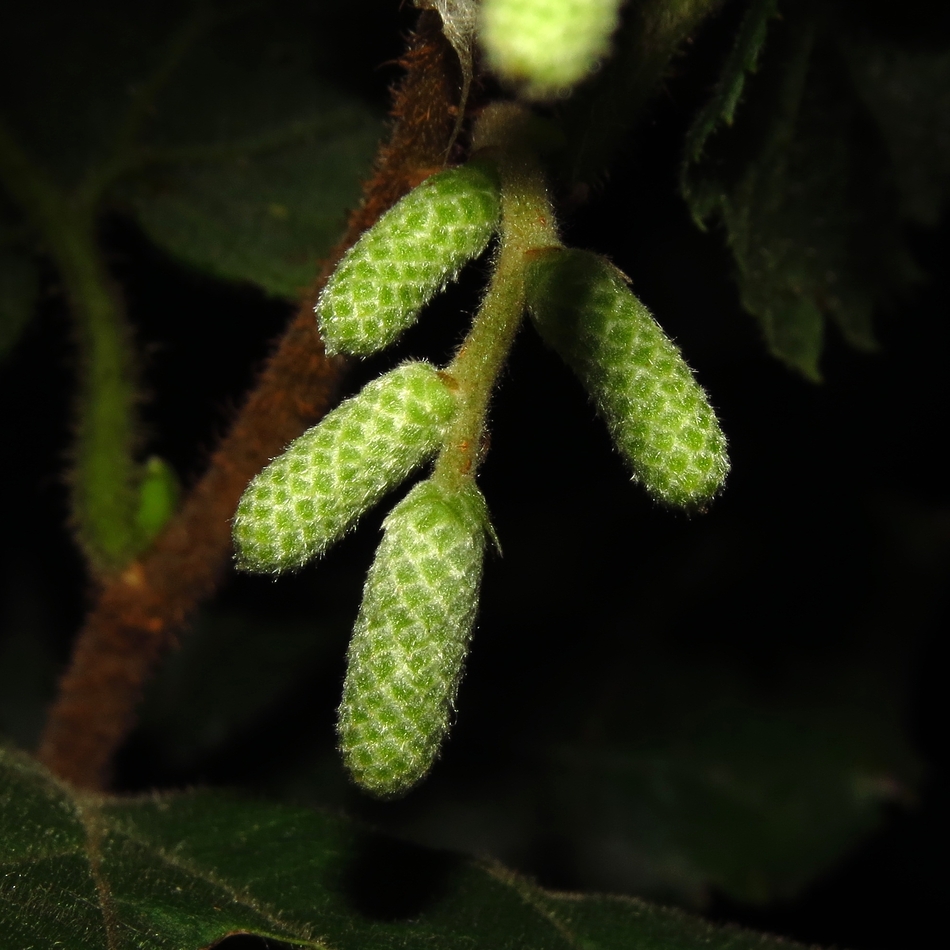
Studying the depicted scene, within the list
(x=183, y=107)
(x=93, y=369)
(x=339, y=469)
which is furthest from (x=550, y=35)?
(x=183, y=107)

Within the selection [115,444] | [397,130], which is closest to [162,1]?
[115,444]

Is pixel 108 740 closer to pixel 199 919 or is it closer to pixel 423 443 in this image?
pixel 199 919

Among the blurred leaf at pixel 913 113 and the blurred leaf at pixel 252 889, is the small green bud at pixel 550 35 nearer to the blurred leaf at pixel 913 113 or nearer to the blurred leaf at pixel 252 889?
the blurred leaf at pixel 252 889

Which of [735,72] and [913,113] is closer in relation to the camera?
[735,72]

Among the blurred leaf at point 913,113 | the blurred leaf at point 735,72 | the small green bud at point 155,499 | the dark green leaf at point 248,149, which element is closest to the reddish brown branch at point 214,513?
the small green bud at point 155,499

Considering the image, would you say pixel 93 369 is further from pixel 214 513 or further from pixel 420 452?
pixel 420 452

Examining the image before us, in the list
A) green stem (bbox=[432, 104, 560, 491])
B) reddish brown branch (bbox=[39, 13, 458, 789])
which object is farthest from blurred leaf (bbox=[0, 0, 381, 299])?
green stem (bbox=[432, 104, 560, 491])
